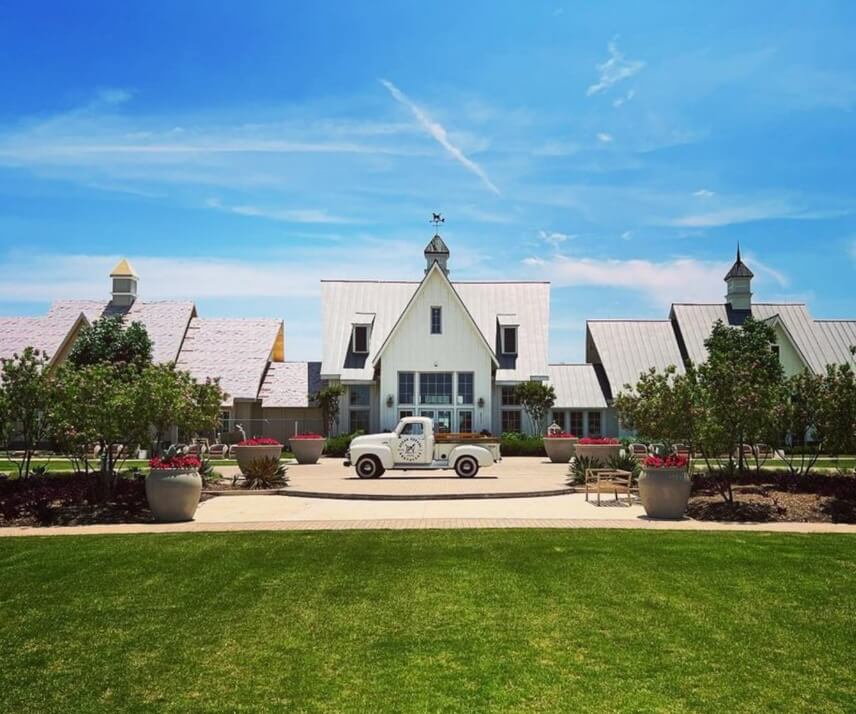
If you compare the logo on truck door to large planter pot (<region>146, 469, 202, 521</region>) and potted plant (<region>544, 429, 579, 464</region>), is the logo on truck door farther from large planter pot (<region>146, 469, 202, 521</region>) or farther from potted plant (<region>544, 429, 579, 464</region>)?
potted plant (<region>544, 429, 579, 464</region>)

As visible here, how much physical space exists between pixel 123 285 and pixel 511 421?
1048 inches

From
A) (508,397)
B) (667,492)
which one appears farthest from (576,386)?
(667,492)

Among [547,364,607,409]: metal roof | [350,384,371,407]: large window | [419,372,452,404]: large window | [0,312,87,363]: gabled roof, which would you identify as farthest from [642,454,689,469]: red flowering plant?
[0,312,87,363]: gabled roof

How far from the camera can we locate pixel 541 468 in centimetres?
3005

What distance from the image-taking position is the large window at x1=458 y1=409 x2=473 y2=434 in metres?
41.2

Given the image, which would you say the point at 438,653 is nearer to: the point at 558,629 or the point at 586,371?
the point at 558,629

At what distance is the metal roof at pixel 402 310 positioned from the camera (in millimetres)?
43750

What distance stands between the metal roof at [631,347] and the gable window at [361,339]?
530 inches

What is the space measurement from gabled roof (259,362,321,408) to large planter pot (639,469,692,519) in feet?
100

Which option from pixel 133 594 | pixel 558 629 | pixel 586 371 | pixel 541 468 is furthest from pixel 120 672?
pixel 586 371

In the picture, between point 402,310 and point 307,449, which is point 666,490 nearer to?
point 307,449

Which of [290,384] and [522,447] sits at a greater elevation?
[290,384]

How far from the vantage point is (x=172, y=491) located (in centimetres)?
1563

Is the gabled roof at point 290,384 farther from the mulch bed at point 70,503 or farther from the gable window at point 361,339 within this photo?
Result: the mulch bed at point 70,503
